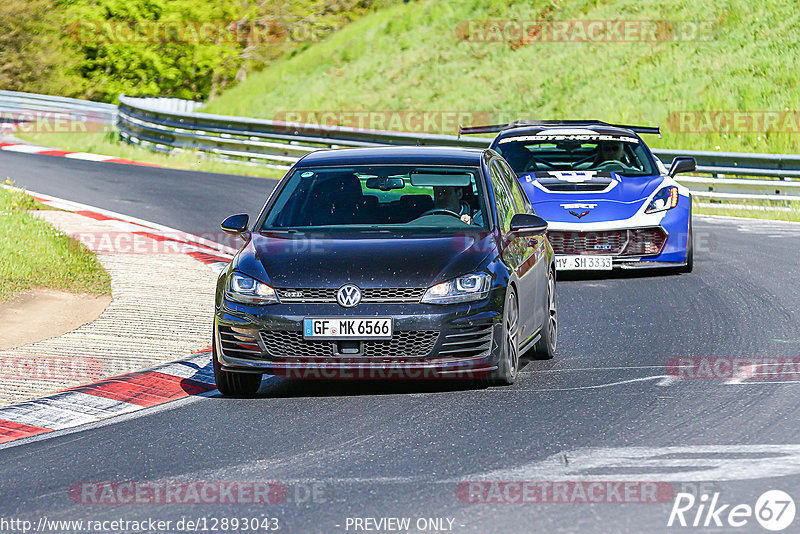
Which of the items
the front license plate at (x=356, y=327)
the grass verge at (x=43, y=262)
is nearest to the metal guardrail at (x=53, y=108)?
the grass verge at (x=43, y=262)

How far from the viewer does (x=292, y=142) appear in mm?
27797

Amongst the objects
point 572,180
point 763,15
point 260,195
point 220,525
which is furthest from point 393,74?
point 220,525

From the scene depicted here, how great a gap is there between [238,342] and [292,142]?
20.3 meters

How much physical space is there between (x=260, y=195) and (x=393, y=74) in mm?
23428

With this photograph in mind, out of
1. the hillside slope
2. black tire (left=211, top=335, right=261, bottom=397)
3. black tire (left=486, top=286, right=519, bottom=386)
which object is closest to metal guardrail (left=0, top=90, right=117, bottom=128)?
the hillside slope

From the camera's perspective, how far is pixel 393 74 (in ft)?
144

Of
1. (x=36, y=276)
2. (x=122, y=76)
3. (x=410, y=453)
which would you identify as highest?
(x=410, y=453)

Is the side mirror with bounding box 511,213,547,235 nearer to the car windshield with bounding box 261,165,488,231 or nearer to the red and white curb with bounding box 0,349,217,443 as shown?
the car windshield with bounding box 261,165,488,231

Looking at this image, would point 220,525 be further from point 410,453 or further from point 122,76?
point 122,76

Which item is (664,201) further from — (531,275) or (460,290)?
(460,290)

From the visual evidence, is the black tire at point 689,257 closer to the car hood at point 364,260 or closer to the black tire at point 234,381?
the car hood at point 364,260

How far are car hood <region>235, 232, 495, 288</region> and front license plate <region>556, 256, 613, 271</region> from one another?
4.90m

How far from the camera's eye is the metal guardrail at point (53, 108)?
116ft

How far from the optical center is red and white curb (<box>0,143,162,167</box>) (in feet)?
91.0
